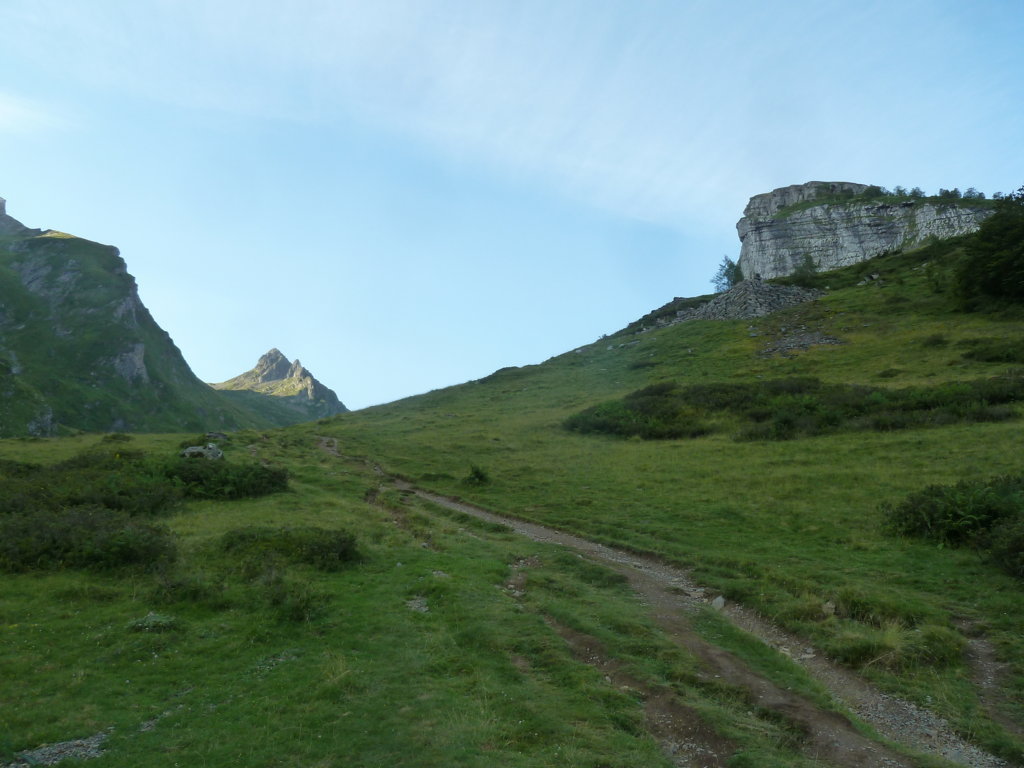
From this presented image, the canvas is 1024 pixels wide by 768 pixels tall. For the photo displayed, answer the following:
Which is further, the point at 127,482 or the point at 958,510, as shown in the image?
the point at 127,482

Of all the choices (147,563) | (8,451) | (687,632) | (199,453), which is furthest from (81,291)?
(687,632)

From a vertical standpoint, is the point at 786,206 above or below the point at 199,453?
above

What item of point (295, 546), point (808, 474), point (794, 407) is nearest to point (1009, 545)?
point (808, 474)

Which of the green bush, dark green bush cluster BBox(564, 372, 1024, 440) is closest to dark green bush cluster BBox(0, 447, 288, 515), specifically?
dark green bush cluster BBox(564, 372, 1024, 440)

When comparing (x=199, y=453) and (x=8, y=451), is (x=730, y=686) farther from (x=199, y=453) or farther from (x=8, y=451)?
(x=8, y=451)

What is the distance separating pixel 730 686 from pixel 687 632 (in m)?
Answer: 3.13

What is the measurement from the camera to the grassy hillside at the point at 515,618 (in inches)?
392

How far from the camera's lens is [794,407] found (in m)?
41.0

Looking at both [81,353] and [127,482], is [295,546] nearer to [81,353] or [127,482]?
[127,482]

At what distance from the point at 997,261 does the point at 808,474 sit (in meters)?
46.4

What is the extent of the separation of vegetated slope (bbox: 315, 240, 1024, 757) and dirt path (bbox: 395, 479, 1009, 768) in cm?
44

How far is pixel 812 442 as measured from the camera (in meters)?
34.3

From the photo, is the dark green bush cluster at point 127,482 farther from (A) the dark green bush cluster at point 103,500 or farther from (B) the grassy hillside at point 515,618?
(B) the grassy hillside at point 515,618

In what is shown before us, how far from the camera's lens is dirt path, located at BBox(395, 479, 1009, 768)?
9633 millimetres
